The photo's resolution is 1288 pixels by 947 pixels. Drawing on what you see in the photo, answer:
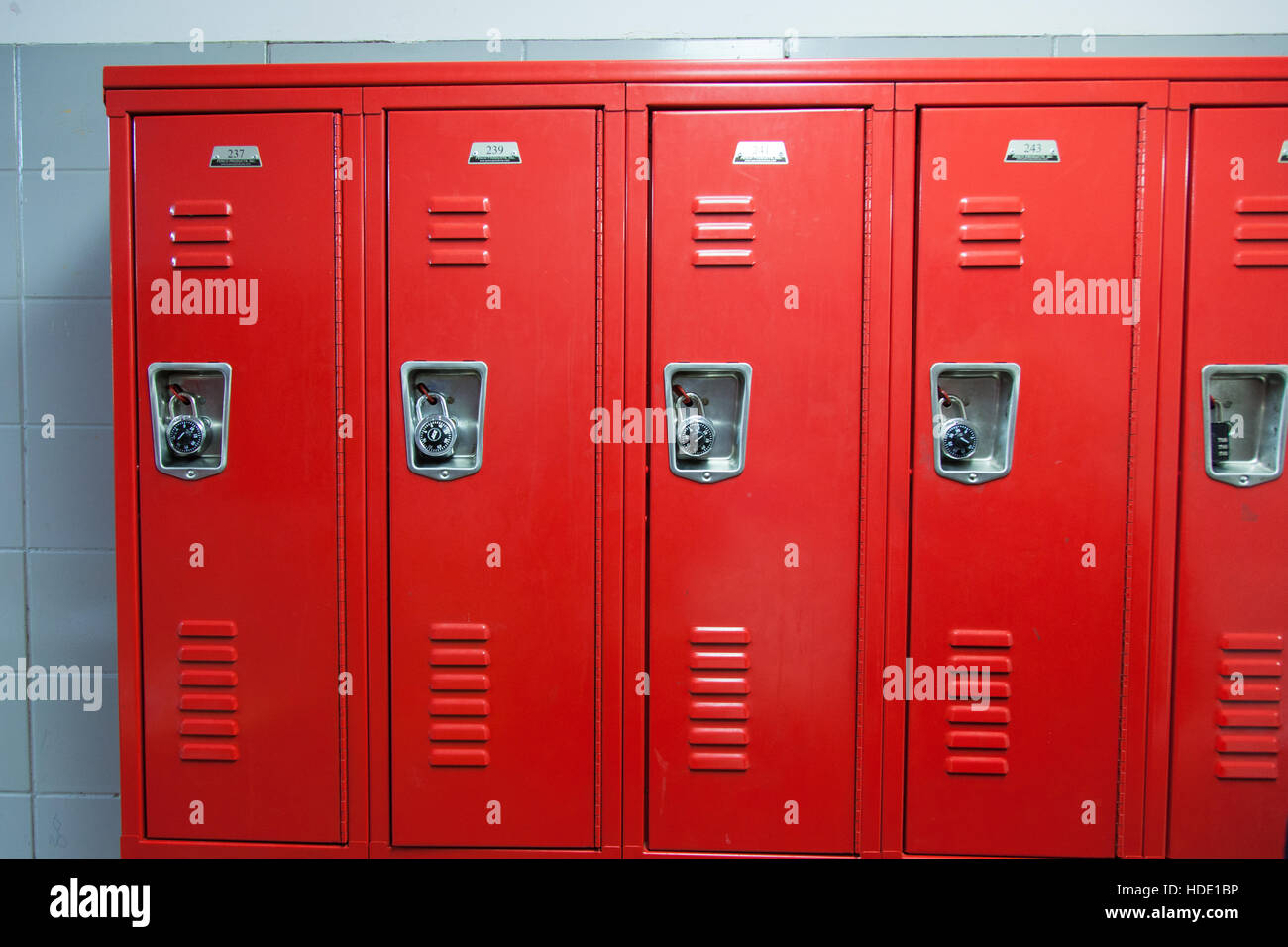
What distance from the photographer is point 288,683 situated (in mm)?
1651

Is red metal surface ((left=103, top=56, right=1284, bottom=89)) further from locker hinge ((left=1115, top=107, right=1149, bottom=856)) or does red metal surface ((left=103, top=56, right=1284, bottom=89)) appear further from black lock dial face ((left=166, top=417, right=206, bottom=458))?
black lock dial face ((left=166, top=417, right=206, bottom=458))

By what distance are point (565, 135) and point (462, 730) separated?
150 cm

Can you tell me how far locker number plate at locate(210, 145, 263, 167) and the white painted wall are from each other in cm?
85

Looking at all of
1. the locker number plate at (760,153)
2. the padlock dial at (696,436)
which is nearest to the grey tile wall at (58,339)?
the locker number plate at (760,153)

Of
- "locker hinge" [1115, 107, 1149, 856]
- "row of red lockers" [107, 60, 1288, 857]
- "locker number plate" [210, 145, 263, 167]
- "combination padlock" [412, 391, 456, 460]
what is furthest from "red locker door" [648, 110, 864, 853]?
"locker number plate" [210, 145, 263, 167]

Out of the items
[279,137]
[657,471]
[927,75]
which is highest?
[927,75]

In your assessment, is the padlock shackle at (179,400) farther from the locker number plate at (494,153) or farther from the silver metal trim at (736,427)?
the silver metal trim at (736,427)

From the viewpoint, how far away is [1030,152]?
1.55 meters

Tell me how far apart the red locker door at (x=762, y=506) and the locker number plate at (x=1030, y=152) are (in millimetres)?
357

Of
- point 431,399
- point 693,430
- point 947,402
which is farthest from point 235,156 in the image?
point 947,402

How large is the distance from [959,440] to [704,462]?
0.61 metres

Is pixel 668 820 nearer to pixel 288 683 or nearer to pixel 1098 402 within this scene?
pixel 288 683

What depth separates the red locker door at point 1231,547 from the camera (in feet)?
5.05

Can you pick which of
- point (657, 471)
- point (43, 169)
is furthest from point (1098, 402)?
point (43, 169)
